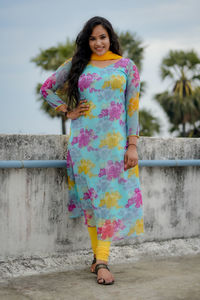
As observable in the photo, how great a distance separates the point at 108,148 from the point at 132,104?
0.34 m

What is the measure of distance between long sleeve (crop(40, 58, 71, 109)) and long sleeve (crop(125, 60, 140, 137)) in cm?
44

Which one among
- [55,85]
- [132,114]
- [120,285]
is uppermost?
[55,85]

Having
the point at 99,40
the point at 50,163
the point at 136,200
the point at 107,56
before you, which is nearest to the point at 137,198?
the point at 136,200

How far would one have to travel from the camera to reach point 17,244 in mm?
2902

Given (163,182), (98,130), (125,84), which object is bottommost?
(163,182)

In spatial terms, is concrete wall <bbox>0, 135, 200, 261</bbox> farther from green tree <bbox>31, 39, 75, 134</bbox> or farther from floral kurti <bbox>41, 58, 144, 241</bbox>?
green tree <bbox>31, 39, 75, 134</bbox>

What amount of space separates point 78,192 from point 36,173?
32 centimetres

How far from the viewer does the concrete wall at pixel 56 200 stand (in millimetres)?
2887

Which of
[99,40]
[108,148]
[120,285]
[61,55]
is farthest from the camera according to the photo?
[61,55]

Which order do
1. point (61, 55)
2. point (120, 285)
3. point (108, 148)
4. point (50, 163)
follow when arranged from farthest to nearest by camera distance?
point (61, 55), point (50, 163), point (108, 148), point (120, 285)

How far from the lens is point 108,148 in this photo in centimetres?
276

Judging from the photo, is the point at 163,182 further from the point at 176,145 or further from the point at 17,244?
the point at 17,244

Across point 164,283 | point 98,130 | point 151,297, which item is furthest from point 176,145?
point 151,297

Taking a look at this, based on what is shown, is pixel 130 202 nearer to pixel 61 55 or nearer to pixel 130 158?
pixel 130 158
